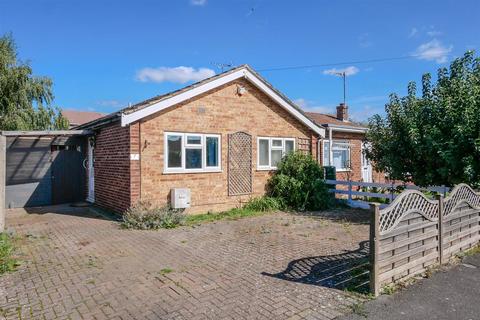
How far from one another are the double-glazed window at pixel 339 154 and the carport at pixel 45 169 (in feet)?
34.3

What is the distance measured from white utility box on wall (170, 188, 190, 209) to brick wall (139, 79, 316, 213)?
0.25 meters

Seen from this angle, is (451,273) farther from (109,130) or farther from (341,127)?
(341,127)

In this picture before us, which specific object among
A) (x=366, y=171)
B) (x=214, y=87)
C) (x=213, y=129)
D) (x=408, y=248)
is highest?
(x=214, y=87)

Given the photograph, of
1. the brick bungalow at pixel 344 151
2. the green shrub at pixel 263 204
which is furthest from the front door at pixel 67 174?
the brick bungalow at pixel 344 151

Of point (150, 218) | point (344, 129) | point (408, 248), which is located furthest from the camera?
point (344, 129)

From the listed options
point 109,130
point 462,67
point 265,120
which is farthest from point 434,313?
point 109,130

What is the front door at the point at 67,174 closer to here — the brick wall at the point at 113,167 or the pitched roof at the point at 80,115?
the brick wall at the point at 113,167

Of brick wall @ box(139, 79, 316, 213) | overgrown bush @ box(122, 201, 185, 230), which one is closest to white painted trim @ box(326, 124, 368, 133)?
brick wall @ box(139, 79, 316, 213)

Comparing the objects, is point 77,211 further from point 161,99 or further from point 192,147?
point 161,99

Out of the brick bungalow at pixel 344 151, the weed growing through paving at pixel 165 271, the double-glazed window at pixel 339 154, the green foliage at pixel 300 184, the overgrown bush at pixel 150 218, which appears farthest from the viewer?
the double-glazed window at pixel 339 154

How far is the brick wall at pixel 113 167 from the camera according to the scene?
32.4ft

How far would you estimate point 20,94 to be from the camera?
18734mm

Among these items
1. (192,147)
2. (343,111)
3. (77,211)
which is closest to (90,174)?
(77,211)

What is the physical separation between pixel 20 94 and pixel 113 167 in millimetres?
11929
